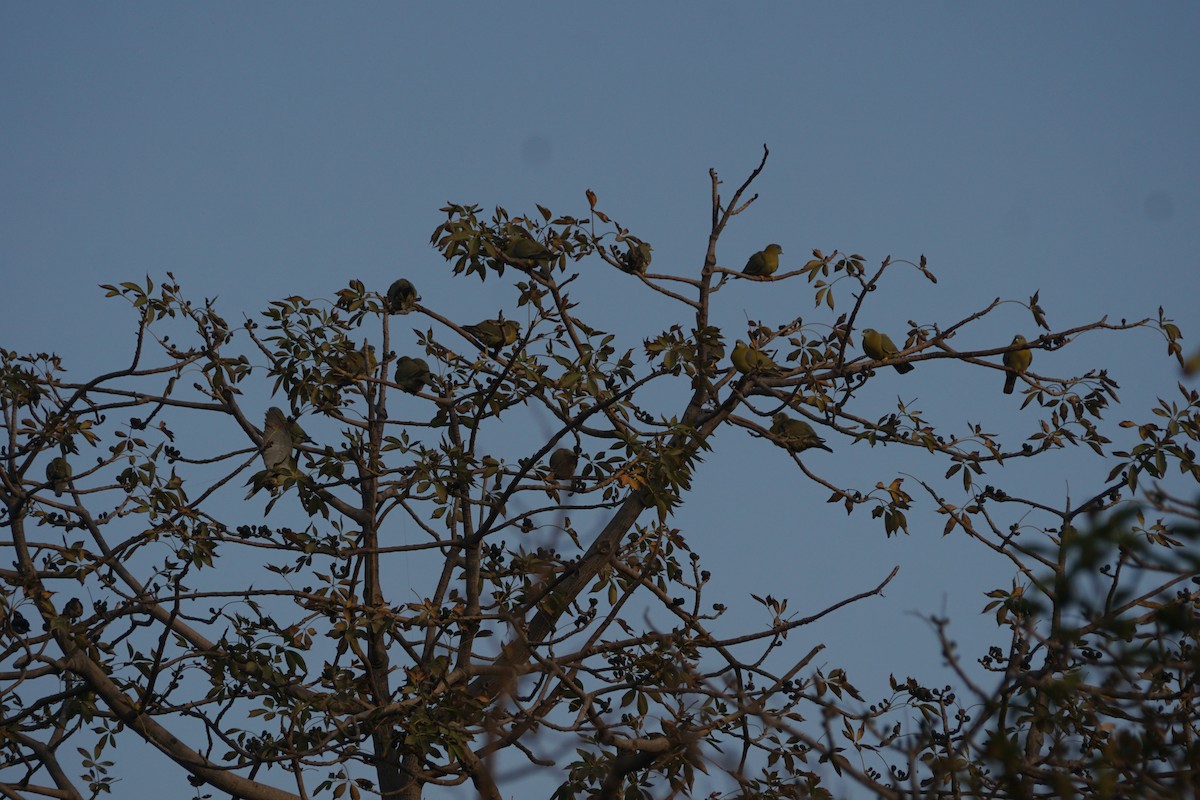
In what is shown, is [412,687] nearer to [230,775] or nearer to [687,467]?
[230,775]

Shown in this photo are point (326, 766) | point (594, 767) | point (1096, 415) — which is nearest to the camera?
point (326, 766)

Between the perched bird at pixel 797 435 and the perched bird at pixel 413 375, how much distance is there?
3.91 ft

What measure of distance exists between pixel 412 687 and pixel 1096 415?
7.78 ft

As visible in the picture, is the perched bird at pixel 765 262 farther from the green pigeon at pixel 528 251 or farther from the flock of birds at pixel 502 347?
the green pigeon at pixel 528 251

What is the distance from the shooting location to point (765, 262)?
441cm

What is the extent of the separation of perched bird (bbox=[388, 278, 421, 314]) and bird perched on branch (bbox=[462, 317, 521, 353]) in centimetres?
27

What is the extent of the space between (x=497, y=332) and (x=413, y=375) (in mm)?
330

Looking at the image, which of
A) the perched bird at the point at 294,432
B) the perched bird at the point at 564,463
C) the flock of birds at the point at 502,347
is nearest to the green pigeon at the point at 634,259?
the flock of birds at the point at 502,347

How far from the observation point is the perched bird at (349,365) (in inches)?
172

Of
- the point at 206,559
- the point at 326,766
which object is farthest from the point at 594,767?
the point at 206,559

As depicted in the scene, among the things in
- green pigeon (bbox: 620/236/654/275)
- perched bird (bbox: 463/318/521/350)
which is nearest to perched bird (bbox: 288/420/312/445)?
perched bird (bbox: 463/318/521/350)

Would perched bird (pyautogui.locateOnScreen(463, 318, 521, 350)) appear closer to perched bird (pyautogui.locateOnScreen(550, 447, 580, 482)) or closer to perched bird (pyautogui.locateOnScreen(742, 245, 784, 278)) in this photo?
perched bird (pyautogui.locateOnScreen(550, 447, 580, 482))

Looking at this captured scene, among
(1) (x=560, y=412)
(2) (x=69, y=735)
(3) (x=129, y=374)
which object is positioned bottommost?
(2) (x=69, y=735)

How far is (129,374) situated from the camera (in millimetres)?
4328
